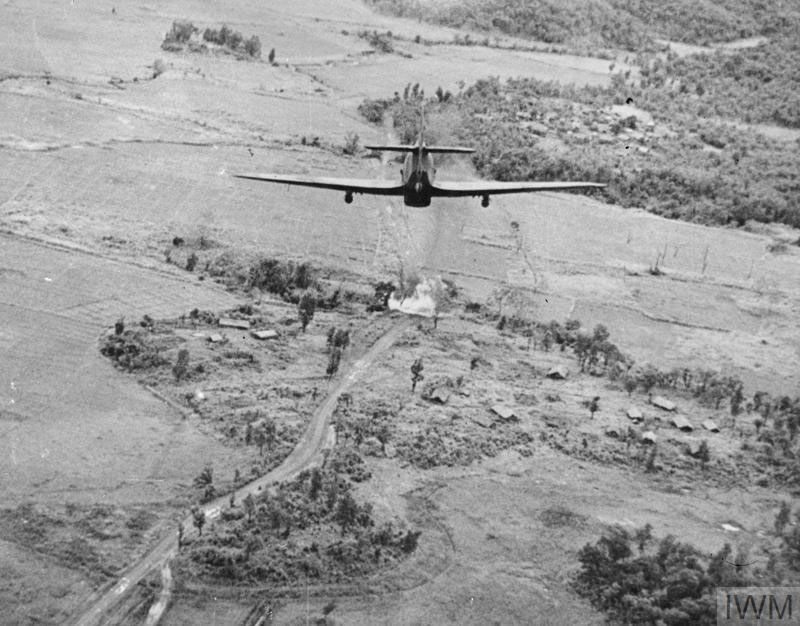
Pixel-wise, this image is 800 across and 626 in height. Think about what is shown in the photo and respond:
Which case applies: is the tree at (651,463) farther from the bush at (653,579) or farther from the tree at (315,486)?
the tree at (315,486)

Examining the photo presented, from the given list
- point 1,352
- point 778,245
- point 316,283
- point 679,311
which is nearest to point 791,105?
point 778,245

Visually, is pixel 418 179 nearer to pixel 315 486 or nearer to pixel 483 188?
pixel 483 188

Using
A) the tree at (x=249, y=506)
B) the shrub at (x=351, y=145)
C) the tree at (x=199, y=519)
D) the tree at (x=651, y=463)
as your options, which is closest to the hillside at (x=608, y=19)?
the shrub at (x=351, y=145)

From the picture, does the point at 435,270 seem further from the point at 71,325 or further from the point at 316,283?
the point at 71,325

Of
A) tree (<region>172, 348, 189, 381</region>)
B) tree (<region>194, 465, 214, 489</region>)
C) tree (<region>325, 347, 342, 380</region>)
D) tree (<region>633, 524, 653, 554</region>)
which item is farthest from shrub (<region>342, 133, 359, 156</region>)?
tree (<region>633, 524, 653, 554</region>)

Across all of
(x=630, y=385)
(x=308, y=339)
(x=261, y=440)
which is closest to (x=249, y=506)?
(x=261, y=440)

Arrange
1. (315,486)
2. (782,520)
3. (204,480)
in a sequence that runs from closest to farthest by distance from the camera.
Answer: (315,486) → (204,480) → (782,520)
